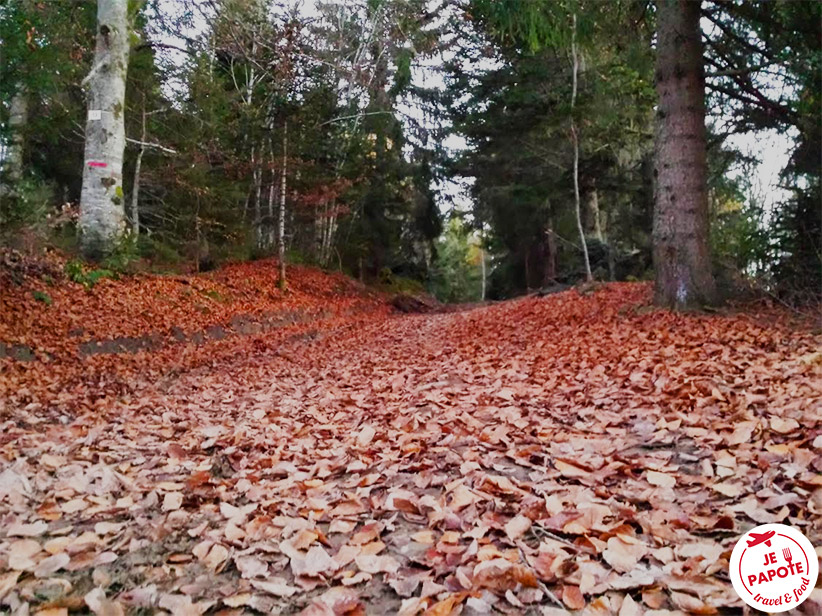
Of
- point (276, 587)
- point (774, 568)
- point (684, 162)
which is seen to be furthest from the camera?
point (684, 162)

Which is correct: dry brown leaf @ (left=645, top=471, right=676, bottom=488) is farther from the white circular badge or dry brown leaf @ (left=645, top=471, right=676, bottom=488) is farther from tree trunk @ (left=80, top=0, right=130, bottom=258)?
tree trunk @ (left=80, top=0, right=130, bottom=258)

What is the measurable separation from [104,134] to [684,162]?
7611mm

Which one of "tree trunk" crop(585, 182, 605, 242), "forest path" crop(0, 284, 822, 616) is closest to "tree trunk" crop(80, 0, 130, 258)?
"forest path" crop(0, 284, 822, 616)

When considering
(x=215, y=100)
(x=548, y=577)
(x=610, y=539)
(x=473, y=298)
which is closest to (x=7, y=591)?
(x=548, y=577)

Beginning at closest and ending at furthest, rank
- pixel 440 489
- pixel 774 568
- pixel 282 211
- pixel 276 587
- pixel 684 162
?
pixel 774 568 < pixel 276 587 < pixel 440 489 < pixel 684 162 < pixel 282 211

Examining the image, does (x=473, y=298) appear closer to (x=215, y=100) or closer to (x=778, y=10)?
(x=215, y=100)

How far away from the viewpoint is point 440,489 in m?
2.41

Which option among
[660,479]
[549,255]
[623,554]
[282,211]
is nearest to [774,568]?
[623,554]

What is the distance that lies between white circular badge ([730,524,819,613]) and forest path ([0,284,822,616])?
6cm

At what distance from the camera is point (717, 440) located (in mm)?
2588

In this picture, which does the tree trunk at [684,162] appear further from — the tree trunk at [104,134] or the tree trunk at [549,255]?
the tree trunk at [549,255]

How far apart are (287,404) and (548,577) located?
2.98m

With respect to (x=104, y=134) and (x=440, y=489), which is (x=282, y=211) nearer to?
(x=104, y=134)

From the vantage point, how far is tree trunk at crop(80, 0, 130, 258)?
7.87 meters
